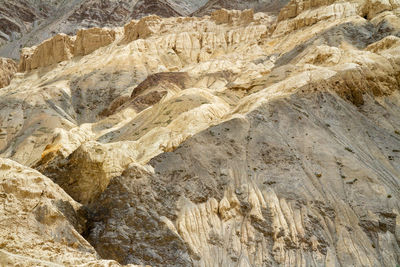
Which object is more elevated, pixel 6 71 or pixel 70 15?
pixel 70 15

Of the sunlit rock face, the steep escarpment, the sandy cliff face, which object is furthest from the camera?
the sandy cliff face

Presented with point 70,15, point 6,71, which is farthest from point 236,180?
point 70,15

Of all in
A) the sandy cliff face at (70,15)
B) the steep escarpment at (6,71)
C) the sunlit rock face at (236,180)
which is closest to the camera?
the sunlit rock face at (236,180)

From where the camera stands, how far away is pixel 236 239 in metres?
17.0

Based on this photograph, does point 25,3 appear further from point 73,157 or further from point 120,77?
point 73,157

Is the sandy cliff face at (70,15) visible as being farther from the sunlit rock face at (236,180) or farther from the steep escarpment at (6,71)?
the sunlit rock face at (236,180)


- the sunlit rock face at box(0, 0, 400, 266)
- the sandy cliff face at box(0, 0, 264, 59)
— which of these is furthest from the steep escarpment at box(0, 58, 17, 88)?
the sunlit rock face at box(0, 0, 400, 266)

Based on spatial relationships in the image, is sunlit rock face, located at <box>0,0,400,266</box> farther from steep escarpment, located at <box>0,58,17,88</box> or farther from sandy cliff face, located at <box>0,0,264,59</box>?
sandy cliff face, located at <box>0,0,264,59</box>

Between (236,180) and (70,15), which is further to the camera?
(70,15)

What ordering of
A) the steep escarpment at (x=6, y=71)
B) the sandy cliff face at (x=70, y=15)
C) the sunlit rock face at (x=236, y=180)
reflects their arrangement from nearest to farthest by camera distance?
1. the sunlit rock face at (x=236, y=180)
2. the steep escarpment at (x=6, y=71)
3. the sandy cliff face at (x=70, y=15)

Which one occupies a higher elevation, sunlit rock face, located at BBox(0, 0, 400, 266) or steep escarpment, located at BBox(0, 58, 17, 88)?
sunlit rock face, located at BBox(0, 0, 400, 266)

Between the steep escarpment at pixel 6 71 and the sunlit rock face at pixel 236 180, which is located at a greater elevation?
the sunlit rock face at pixel 236 180

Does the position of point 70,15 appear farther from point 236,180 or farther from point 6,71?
point 236,180

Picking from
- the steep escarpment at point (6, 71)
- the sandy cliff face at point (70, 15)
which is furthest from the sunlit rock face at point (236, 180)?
the sandy cliff face at point (70, 15)
